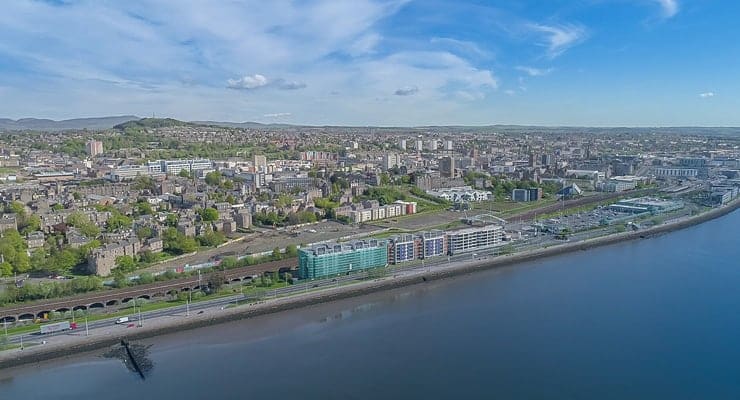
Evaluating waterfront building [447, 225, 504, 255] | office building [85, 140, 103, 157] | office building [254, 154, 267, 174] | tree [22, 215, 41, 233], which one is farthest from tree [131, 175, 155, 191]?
office building [85, 140, 103, 157]

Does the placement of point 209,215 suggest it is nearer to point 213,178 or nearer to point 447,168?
point 213,178

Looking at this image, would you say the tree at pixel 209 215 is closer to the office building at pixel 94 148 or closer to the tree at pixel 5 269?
the tree at pixel 5 269

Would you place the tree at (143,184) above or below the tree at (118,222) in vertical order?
above

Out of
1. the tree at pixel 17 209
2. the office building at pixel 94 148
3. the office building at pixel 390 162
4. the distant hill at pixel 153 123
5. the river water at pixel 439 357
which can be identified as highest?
the distant hill at pixel 153 123

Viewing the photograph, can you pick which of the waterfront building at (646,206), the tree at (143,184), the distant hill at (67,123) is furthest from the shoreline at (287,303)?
the distant hill at (67,123)

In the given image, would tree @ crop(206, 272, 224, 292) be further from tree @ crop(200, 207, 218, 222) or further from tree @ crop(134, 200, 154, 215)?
tree @ crop(134, 200, 154, 215)

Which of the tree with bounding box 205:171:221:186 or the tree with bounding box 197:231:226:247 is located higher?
the tree with bounding box 205:171:221:186
